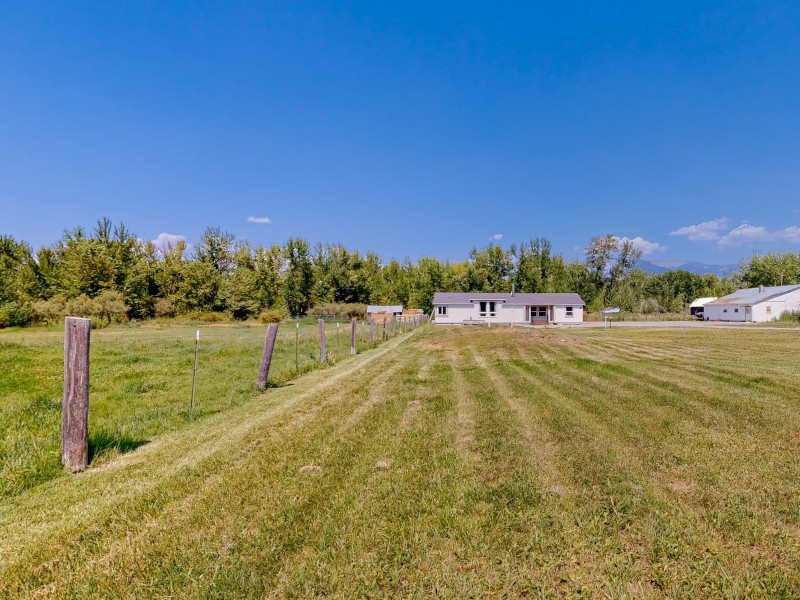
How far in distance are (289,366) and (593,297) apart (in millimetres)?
60731

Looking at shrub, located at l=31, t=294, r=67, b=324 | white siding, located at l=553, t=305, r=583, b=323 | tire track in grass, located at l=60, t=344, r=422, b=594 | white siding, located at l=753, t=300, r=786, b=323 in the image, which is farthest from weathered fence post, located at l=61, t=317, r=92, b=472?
white siding, located at l=753, t=300, r=786, b=323

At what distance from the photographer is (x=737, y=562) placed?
8.59ft

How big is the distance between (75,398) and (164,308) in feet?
160

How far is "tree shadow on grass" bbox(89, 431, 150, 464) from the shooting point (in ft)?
15.6

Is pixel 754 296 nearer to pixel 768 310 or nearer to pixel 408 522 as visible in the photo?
pixel 768 310

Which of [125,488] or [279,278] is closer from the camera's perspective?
[125,488]

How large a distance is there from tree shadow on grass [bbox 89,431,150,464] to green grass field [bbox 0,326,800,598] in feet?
0.44

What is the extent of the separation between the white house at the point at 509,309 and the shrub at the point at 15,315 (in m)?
42.1

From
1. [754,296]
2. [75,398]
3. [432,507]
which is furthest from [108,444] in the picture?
[754,296]

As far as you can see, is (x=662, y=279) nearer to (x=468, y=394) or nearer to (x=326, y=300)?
(x=326, y=300)

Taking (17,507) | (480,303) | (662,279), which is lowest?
(17,507)

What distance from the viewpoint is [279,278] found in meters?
56.2

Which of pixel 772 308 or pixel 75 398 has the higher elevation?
pixel 772 308

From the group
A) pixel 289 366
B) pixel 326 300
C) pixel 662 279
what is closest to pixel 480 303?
pixel 326 300
